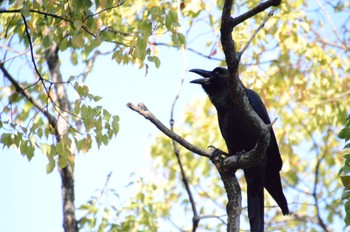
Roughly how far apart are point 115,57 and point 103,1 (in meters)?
0.58

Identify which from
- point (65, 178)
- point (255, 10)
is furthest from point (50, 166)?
point (255, 10)

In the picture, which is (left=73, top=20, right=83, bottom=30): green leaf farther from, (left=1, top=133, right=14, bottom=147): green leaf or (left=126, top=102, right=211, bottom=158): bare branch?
A: (left=1, top=133, right=14, bottom=147): green leaf

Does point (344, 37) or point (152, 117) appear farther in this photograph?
point (344, 37)

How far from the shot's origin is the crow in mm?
5805

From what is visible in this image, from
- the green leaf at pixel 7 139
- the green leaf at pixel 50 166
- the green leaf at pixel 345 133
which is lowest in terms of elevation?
the green leaf at pixel 345 133

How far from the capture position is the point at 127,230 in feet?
22.7

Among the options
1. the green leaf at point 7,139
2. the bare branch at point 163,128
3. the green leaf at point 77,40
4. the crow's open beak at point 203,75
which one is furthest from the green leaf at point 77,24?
the crow's open beak at point 203,75

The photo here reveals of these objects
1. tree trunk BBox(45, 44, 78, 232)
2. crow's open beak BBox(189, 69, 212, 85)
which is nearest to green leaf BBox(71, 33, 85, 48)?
tree trunk BBox(45, 44, 78, 232)

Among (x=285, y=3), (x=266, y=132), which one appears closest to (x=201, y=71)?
(x=266, y=132)

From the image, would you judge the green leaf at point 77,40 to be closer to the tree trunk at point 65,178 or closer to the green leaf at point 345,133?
the tree trunk at point 65,178

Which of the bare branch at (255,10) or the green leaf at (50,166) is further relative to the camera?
the green leaf at (50,166)

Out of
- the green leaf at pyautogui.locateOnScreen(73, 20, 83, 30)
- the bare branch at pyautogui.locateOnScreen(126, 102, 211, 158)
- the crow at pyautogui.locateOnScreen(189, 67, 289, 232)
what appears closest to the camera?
the bare branch at pyautogui.locateOnScreen(126, 102, 211, 158)

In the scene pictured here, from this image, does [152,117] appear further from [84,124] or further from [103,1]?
[103,1]

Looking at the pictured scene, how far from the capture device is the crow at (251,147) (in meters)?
5.80
